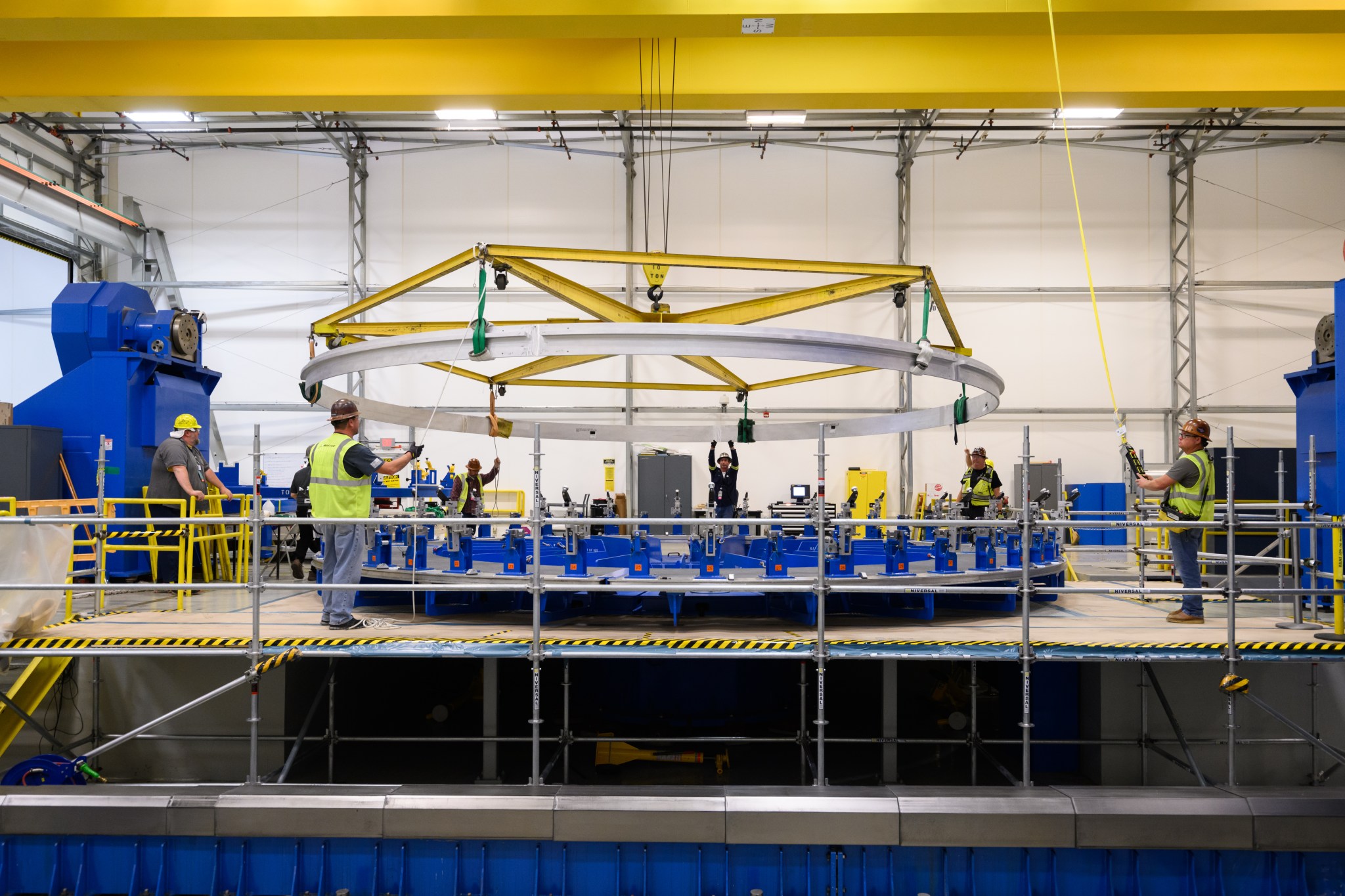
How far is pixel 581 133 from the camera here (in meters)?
16.9

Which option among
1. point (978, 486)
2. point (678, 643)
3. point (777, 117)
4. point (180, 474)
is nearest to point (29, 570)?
point (180, 474)

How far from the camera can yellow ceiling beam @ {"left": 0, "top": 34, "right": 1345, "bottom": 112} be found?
7484mm

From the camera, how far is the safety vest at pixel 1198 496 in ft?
21.3

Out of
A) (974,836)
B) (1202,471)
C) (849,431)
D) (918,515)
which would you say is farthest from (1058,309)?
(974,836)

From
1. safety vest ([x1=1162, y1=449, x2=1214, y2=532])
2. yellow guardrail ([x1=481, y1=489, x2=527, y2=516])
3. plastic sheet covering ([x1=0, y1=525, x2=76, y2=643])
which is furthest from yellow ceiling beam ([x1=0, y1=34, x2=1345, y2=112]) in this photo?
yellow guardrail ([x1=481, y1=489, x2=527, y2=516])

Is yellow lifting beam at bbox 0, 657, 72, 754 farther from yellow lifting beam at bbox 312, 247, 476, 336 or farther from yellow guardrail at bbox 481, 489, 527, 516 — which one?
yellow guardrail at bbox 481, 489, 527, 516

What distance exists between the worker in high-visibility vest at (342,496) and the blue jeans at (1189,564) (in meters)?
6.38

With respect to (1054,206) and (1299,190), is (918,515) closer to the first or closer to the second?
(1054,206)

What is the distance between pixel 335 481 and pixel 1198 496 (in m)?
7.00

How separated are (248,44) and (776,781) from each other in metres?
8.80

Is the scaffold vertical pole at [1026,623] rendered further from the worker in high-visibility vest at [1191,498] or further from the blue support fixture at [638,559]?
the blue support fixture at [638,559]

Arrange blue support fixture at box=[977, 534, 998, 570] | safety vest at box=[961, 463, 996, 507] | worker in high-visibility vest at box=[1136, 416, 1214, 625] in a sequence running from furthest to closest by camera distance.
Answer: safety vest at box=[961, 463, 996, 507]
blue support fixture at box=[977, 534, 998, 570]
worker in high-visibility vest at box=[1136, 416, 1214, 625]

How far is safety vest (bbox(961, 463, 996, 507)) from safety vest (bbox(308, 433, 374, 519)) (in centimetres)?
746

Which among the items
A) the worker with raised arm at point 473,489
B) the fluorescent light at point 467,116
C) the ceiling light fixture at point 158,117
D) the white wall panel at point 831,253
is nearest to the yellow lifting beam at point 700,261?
the worker with raised arm at point 473,489
